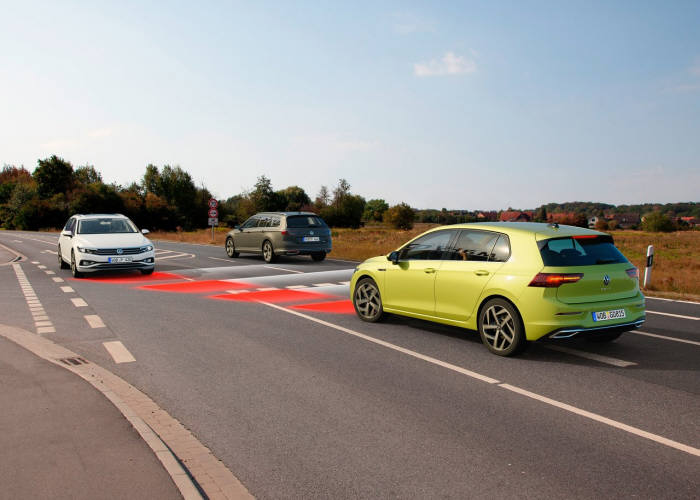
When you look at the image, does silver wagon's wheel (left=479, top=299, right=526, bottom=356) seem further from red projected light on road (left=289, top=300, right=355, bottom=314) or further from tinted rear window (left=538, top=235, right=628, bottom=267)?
red projected light on road (left=289, top=300, right=355, bottom=314)

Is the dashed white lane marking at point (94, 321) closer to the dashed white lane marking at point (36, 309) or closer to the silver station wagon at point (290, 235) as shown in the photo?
the dashed white lane marking at point (36, 309)

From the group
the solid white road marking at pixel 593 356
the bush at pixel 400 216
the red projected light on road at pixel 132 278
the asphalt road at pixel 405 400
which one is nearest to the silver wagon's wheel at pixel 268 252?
the red projected light on road at pixel 132 278

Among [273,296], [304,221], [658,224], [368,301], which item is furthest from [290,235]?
[658,224]

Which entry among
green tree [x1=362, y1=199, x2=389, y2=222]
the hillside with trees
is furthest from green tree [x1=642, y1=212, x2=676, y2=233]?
green tree [x1=362, y1=199, x2=389, y2=222]

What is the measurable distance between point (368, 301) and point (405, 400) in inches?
159

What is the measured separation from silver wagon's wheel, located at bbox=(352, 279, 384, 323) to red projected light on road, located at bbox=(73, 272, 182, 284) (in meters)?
7.60

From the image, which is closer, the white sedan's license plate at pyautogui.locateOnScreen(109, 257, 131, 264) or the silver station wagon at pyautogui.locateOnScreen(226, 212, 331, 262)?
the white sedan's license plate at pyautogui.locateOnScreen(109, 257, 131, 264)

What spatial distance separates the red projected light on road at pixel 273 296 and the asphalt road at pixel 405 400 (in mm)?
1268

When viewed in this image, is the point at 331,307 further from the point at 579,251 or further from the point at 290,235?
the point at 290,235

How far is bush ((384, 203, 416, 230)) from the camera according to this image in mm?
122125

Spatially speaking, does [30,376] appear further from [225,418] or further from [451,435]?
[451,435]

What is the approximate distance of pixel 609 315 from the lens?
679cm

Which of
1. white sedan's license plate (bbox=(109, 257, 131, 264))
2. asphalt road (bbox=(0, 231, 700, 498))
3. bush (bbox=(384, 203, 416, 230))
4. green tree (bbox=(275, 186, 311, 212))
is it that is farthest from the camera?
green tree (bbox=(275, 186, 311, 212))

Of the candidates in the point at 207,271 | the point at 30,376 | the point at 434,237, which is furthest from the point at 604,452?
the point at 207,271
